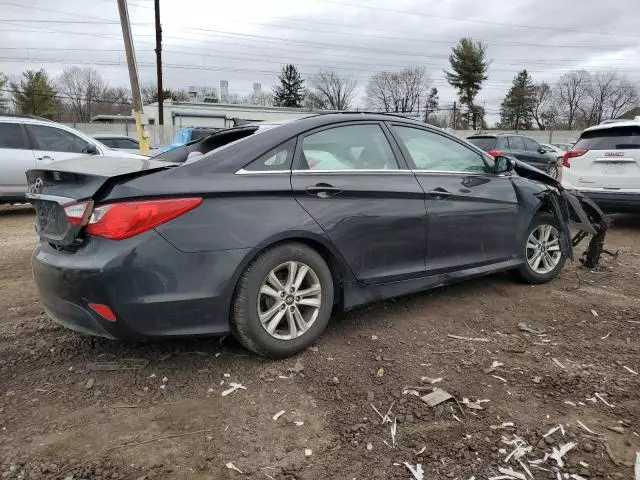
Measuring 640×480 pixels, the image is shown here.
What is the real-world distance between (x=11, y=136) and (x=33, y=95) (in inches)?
1864

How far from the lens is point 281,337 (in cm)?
313

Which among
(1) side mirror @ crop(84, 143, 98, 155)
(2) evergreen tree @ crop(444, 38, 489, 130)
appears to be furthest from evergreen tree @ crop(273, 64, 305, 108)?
(1) side mirror @ crop(84, 143, 98, 155)

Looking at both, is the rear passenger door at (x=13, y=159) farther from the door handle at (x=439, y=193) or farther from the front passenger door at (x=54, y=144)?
the door handle at (x=439, y=193)

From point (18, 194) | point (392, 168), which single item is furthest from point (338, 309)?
point (18, 194)

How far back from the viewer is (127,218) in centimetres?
268

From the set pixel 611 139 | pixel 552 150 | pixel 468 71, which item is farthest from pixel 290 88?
pixel 611 139

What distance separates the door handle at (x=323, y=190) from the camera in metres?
3.23

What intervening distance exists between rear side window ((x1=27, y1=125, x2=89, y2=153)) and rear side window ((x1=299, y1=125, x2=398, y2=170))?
7.09 m

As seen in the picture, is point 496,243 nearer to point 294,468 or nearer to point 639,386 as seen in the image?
point 639,386

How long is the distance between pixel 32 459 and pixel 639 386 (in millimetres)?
3116

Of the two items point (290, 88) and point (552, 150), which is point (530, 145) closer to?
point (552, 150)

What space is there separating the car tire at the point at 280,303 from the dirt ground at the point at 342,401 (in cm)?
15

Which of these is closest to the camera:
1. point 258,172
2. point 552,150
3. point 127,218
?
point 127,218

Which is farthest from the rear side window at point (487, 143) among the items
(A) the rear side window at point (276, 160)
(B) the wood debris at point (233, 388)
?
(B) the wood debris at point (233, 388)
